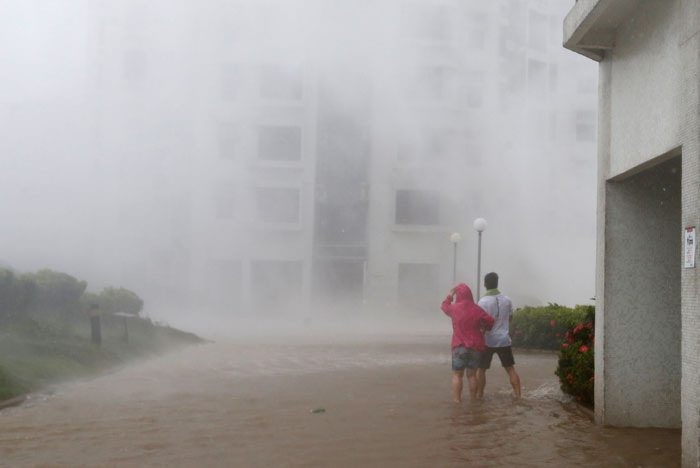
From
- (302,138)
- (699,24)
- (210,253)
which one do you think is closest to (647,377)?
(699,24)

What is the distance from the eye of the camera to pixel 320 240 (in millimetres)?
30625

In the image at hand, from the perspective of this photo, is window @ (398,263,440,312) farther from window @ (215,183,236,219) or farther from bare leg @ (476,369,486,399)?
bare leg @ (476,369,486,399)

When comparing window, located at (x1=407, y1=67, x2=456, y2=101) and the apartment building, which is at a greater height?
window, located at (x1=407, y1=67, x2=456, y2=101)

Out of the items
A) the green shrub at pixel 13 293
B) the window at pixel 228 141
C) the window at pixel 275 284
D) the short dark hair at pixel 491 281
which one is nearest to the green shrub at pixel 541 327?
the short dark hair at pixel 491 281

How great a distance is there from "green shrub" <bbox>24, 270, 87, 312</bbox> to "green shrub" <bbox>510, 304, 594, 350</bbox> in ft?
22.2

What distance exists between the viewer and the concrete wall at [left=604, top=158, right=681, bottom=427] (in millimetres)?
7125

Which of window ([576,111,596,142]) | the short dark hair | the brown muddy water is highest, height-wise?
window ([576,111,596,142])

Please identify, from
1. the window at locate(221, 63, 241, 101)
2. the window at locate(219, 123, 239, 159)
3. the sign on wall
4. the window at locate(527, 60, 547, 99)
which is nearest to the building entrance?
the sign on wall

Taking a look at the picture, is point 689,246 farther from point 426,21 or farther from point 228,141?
point 228,141

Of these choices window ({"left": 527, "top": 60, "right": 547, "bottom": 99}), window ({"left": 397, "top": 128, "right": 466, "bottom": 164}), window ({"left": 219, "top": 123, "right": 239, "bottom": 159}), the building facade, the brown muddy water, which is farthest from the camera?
window ({"left": 397, "top": 128, "right": 466, "bottom": 164})

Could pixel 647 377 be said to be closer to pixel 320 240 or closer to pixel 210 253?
pixel 210 253

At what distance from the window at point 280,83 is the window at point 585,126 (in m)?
5.78

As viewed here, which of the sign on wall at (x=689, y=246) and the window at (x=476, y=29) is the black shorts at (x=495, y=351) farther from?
the window at (x=476, y=29)

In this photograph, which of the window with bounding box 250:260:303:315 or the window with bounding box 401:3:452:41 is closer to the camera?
the window with bounding box 401:3:452:41
